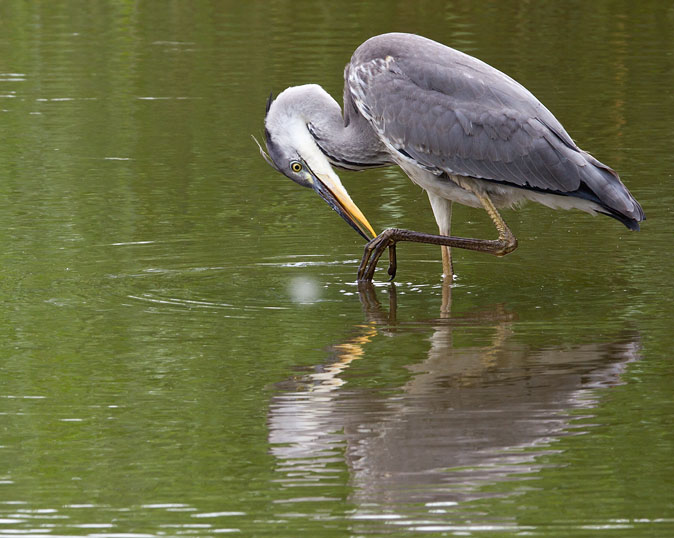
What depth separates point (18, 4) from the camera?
88.9 feet

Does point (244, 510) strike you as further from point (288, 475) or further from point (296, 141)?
point (296, 141)

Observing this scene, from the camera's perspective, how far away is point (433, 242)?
9680mm

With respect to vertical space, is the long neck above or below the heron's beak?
above

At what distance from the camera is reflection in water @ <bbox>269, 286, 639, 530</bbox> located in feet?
19.1

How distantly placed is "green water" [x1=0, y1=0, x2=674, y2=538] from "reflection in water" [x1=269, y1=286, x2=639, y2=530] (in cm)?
2

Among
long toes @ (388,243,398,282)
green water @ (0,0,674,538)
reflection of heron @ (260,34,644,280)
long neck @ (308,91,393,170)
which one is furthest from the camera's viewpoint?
long toes @ (388,243,398,282)

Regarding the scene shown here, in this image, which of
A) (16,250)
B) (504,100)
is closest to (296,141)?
(504,100)

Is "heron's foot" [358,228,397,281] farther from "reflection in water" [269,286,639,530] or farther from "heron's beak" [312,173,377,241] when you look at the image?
"reflection in water" [269,286,639,530]

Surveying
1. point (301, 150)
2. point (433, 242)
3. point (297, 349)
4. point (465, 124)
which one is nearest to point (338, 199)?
point (301, 150)

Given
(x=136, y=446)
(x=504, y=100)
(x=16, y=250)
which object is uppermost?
(x=504, y=100)

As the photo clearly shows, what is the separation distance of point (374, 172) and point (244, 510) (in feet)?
28.2

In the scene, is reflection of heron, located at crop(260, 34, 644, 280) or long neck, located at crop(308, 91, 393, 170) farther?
long neck, located at crop(308, 91, 393, 170)

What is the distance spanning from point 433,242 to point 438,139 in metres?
0.72

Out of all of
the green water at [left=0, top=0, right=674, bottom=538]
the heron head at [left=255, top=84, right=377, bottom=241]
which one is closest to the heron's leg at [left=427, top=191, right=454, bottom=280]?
the green water at [left=0, top=0, right=674, bottom=538]
